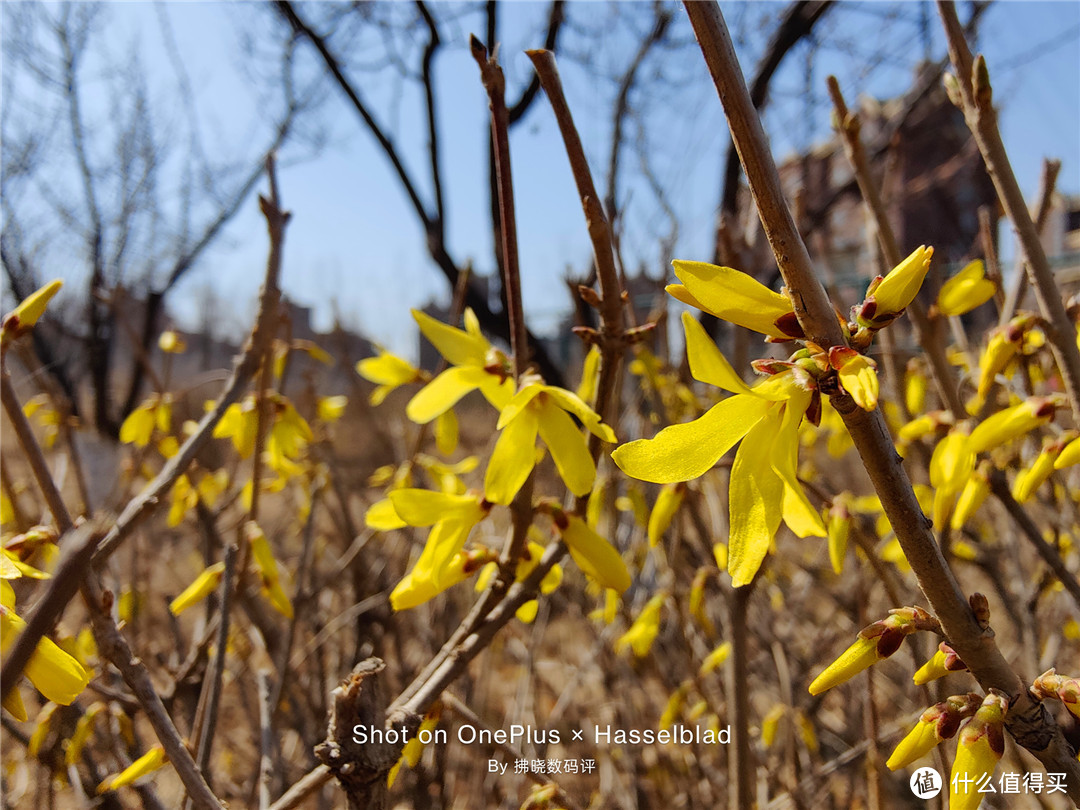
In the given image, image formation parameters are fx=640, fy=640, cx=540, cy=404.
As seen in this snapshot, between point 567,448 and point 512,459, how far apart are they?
0.06 meters

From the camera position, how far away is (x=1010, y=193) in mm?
747

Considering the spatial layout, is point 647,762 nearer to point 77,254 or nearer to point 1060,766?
point 1060,766

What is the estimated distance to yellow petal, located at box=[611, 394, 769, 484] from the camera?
0.47 m

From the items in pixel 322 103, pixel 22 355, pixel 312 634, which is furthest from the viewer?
pixel 322 103

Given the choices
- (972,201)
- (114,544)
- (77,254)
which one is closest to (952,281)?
(114,544)

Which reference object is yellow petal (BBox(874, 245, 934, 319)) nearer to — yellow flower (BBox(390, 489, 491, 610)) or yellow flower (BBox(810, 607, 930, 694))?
yellow flower (BBox(810, 607, 930, 694))

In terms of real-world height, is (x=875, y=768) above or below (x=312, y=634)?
below

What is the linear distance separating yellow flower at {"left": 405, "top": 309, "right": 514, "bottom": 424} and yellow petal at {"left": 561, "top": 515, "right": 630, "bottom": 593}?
195mm

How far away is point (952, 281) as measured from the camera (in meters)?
0.89

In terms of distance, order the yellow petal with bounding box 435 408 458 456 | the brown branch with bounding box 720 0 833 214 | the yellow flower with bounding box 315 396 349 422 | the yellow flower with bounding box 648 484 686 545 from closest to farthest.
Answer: the yellow flower with bounding box 648 484 686 545 < the yellow petal with bounding box 435 408 458 456 < the yellow flower with bounding box 315 396 349 422 < the brown branch with bounding box 720 0 833 214

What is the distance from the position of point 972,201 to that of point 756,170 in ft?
61.3

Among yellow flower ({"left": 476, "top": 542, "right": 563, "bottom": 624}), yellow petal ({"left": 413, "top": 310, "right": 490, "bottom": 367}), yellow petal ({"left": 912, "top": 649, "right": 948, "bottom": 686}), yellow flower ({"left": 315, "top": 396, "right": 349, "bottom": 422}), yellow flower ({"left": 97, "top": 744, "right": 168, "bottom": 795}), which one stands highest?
yellow flower ({"left": 315, "top": 396, "right": 349, "bottom": 422})

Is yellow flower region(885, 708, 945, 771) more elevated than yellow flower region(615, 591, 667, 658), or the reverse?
yellow flower region(615, 591, 667, 658)

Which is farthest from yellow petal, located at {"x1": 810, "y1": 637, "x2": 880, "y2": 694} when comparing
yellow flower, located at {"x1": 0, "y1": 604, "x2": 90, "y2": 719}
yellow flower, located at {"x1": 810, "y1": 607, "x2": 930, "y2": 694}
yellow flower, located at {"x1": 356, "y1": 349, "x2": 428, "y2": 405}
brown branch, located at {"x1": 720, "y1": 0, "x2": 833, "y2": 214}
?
brown branch, located at {"x1": 720, "y1": 0, "x2": 833, "y2": 214}
